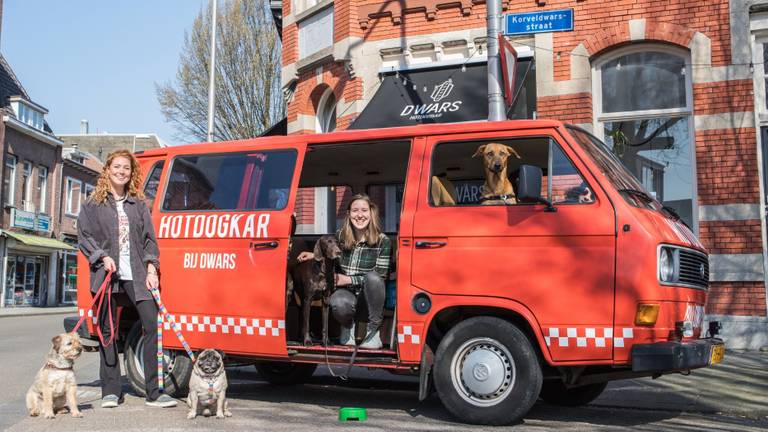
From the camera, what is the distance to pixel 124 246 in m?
6.44

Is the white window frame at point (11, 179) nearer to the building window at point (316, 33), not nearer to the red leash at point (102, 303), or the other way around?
the building window at point (316, 33)

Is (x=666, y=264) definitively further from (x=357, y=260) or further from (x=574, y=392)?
(x=357, y=260)

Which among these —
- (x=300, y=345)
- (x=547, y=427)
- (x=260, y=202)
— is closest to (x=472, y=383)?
(x=547, y=427)

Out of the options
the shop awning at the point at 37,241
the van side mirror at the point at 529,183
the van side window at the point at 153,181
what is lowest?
the van side mirror at the point at 529,183

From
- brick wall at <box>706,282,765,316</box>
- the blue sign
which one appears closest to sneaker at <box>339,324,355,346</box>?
the blue sign

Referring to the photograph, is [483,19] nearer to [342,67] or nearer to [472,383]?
[342,67]

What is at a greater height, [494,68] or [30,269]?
[494,68]

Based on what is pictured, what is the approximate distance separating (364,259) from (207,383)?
1734 millimetres

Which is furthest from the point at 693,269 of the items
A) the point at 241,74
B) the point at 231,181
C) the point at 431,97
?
the point at 241,74

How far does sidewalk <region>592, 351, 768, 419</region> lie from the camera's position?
6.56m

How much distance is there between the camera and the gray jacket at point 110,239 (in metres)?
6.35

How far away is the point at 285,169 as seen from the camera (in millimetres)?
6699

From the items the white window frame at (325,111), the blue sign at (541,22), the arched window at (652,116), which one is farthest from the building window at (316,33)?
the blue sign at (541,22)

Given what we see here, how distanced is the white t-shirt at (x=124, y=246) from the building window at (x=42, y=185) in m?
32.1
